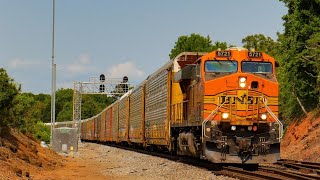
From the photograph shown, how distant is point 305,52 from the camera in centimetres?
3181

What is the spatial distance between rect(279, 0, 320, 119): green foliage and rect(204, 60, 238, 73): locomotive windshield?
1524 cm

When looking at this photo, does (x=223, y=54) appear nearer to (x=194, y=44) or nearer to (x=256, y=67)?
(x=256, y=67)

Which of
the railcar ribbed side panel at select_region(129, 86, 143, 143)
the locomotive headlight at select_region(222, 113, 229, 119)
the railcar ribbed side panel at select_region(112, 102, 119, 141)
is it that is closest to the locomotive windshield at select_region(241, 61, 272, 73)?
the locomotive headlight at select_region(222, 113, 229, 119)

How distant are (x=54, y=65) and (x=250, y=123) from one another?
78.2ft

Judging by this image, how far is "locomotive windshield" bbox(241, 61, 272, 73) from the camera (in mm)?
16812

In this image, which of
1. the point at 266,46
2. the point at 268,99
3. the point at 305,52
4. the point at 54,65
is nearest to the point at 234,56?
the point at 268,99

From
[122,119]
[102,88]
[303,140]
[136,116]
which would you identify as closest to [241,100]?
[136,116]

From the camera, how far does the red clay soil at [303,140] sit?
94.9 feet

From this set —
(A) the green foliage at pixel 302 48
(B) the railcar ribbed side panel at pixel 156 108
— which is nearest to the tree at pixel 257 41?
(A) the green foliage at pixel 302 48

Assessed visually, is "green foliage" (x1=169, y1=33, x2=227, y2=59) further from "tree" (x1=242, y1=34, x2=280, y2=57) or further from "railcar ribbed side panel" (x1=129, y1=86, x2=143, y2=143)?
"railcar ribbed side panel" (x1=129, y1=86, x2=143, y2=143)

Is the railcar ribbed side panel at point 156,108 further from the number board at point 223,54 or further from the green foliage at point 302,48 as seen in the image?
the green foliage at point 302,48

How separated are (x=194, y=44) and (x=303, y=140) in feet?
130

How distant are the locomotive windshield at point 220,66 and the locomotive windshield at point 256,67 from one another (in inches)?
12.0

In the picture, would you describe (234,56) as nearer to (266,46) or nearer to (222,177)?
(222,177)
